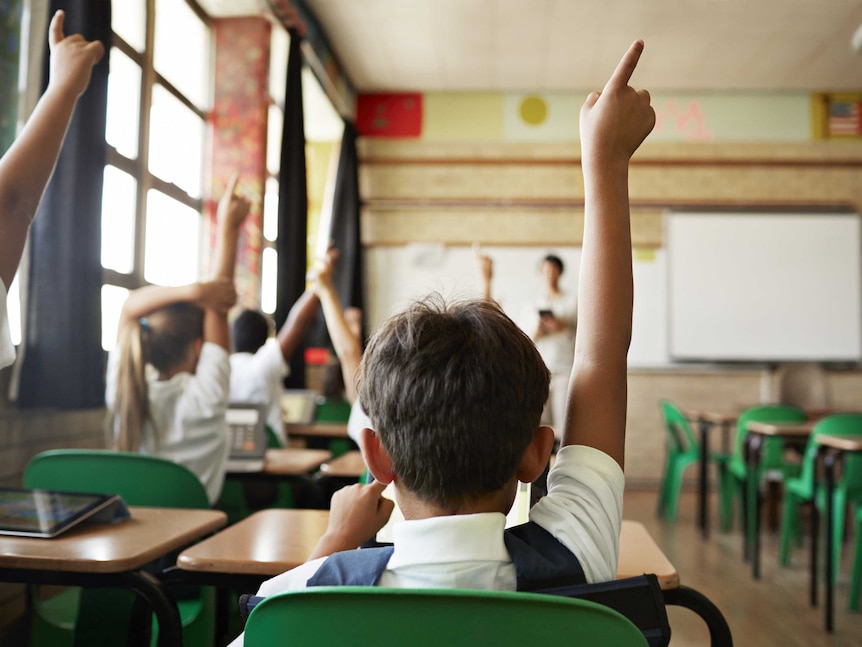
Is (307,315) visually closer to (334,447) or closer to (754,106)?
(334,447)

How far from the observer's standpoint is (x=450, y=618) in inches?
26.6

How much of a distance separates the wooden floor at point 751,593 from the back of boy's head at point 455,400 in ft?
6.57

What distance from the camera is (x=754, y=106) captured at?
7262mm

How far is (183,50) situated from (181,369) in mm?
3223

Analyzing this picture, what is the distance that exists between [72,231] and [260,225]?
104 inches

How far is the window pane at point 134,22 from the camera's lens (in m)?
3.92

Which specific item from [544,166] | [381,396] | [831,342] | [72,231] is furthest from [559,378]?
[381,396]

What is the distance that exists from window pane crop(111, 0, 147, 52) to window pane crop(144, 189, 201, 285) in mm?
734

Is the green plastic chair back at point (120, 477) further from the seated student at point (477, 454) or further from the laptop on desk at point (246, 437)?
the seated student at point (477, 454)

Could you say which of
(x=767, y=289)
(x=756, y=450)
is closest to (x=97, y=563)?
(x=756, y=450)

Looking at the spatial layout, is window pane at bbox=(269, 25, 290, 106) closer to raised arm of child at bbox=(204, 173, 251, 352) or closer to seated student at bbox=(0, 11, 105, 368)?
raised arm of child at bbox=(204, 173, 251, 352)

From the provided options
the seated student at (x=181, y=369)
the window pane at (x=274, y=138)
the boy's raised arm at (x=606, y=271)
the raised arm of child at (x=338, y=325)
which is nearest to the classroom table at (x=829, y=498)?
the raised arm of child at (x=338, y=325)

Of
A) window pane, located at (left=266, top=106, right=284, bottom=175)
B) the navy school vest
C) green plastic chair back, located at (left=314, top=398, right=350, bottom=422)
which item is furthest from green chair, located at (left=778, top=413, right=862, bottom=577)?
window pane, located at (left=266, top=106, right=284, bottom=175)

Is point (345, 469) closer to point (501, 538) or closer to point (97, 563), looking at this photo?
point (97, 563)
